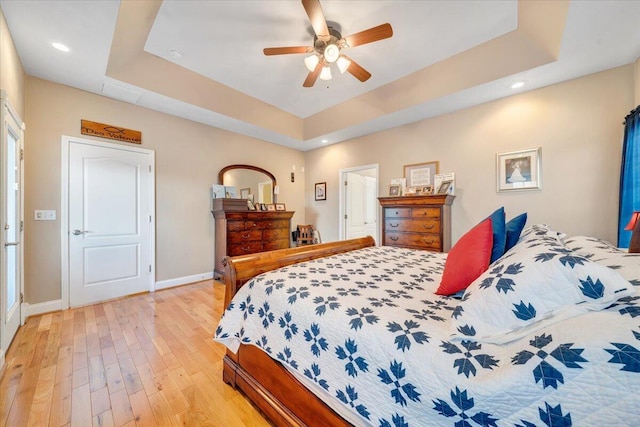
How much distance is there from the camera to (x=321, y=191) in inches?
205

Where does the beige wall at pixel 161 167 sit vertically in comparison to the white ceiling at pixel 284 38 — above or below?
below

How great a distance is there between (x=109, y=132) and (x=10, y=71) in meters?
1.06

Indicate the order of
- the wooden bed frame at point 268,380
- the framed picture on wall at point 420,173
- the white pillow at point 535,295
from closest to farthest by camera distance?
the white pillow at point 535,295 → the wooden bed frame at point 268,380 → the framed picture on wall at point 420,173

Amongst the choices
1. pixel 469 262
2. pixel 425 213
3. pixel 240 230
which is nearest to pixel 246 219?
pixel 240 230

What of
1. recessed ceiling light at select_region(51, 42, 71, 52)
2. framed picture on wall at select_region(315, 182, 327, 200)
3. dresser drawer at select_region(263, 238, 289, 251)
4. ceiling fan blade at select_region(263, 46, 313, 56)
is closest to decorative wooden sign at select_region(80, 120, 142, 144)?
recessed ceiling light at select_region(51, 42, 71, 52)

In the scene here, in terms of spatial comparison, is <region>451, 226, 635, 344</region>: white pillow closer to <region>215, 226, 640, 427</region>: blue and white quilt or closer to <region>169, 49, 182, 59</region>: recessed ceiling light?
<region>215, 226, 640, 427</region>: blue and white quilt

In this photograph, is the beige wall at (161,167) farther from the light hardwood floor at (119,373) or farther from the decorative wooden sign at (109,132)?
the light hardwood floor at (119,373)

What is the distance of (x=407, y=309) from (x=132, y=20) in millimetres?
3307

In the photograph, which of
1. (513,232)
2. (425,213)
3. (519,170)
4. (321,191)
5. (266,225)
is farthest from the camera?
(321,191)

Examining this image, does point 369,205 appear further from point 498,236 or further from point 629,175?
point 498,236

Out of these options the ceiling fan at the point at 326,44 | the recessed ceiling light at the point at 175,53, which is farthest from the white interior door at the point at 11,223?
the ceiling fan at the point at 326,44

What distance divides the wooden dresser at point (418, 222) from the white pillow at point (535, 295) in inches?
98.1

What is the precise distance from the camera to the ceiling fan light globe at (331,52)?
2.26 metres

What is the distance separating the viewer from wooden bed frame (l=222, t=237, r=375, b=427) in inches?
43.0
